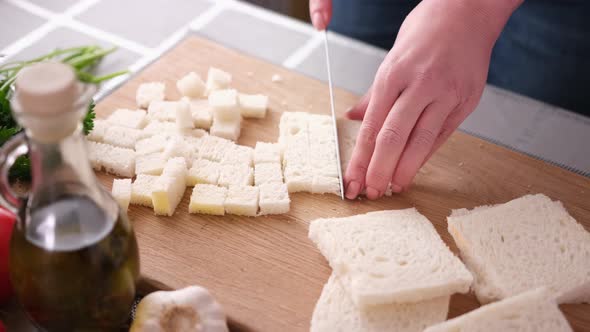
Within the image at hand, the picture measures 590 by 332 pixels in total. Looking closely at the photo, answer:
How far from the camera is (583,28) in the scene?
10.1 feet

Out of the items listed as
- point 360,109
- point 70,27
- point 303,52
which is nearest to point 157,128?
point 360,109

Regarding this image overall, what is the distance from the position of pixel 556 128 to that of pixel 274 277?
162 cm

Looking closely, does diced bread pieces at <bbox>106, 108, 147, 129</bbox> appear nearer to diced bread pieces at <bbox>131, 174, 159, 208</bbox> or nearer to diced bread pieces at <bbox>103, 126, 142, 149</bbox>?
diced bread pieces at <bbox>103, 126, 142, 149</bbox>

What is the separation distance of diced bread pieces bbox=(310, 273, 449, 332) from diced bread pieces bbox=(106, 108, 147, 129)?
1152mm

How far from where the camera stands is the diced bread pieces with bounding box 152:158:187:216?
231 cm

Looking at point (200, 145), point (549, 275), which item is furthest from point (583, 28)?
point (200, 145)

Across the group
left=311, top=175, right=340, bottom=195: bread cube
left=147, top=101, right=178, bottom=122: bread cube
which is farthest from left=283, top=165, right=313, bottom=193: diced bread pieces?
left=147, top=101, right=178, bottom=122: bread cube

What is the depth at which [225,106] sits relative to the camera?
8.81 ft

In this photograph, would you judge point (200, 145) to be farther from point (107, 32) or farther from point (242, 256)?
point (107, 32)

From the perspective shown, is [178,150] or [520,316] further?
[178,150]

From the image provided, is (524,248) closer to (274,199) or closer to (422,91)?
(422,91)

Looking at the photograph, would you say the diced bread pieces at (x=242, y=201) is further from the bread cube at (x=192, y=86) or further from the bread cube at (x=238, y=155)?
the bread cube at (x=192, y=86)

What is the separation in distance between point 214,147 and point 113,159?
A: 1.32 feet

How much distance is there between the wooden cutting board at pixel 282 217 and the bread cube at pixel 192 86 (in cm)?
8
